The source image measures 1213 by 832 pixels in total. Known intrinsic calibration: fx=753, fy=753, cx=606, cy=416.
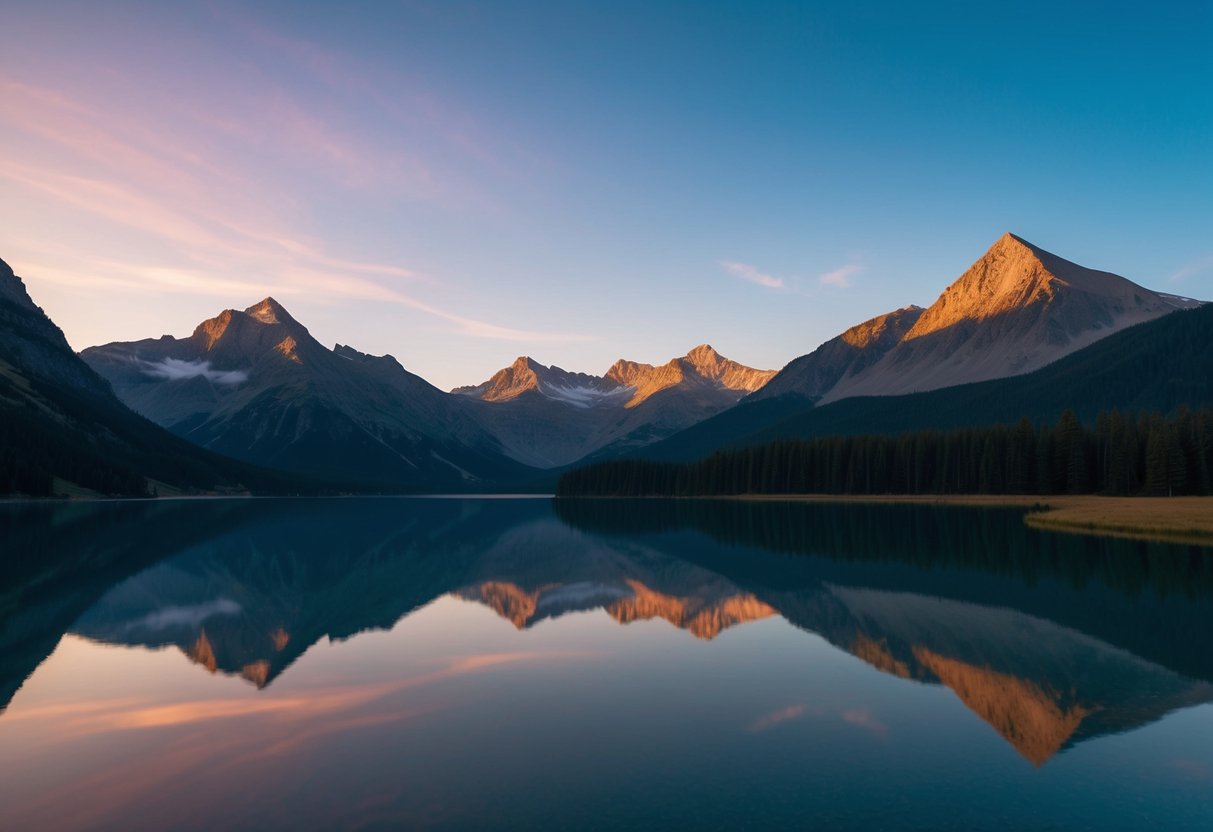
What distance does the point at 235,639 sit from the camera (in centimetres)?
3756

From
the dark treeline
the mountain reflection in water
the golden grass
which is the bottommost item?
the mountain reflection in water

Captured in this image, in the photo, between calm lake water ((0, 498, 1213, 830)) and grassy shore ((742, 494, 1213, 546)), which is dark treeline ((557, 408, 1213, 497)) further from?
calm lake water ((0, 498, 1213, 830))

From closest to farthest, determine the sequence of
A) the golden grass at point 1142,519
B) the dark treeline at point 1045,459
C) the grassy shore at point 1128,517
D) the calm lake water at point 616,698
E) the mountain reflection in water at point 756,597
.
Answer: the calm lake water at point 616,698
the mountain reflection in water at point 756,597
the golden grass at point 1142,519
the grassy shore at point 1128,517
the dark treeline at point 1045,459

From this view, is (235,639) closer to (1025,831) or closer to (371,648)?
(371,648)

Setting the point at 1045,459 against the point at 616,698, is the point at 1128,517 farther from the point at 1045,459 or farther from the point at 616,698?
the point at 616,698

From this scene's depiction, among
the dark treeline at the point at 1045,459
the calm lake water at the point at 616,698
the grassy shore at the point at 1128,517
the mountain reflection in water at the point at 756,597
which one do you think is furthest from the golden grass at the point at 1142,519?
the calm lake water at the point at 616,698

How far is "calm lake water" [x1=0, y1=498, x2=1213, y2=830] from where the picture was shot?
17312 mm

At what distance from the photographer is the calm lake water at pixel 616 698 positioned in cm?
1731

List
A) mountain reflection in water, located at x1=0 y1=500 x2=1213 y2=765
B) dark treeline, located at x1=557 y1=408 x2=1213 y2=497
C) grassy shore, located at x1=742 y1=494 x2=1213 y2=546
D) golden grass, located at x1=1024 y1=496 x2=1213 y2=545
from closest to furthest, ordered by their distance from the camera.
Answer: mountain reflection in water, located at x1=0 y1=500 x2=1213 y2=765 → golden grass, located at x1=1024 y1=496 x2=1213 y2=545 → grassy shore, located at x1=742 y1=494 x2=1213 y2=546 → dark treeline, located at x1=557 y1=408 x2=1213 y2=497

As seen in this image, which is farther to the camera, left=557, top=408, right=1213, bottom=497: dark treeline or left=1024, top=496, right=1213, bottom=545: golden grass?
left=557, top=408, right=1213, bottom=497: dark treeline

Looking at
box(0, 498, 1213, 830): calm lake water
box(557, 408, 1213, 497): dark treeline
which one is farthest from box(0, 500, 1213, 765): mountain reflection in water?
box(557, 408, 1213, 497): dark treeline

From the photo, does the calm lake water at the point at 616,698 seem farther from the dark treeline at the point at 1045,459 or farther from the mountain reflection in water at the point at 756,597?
the dark treeline at the point at 1045,459

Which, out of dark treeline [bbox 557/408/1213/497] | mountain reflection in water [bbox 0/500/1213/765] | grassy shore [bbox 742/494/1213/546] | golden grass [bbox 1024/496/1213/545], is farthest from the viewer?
dark treeline [bbox 557/408/1213/497]

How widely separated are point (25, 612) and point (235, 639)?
1465 cm
